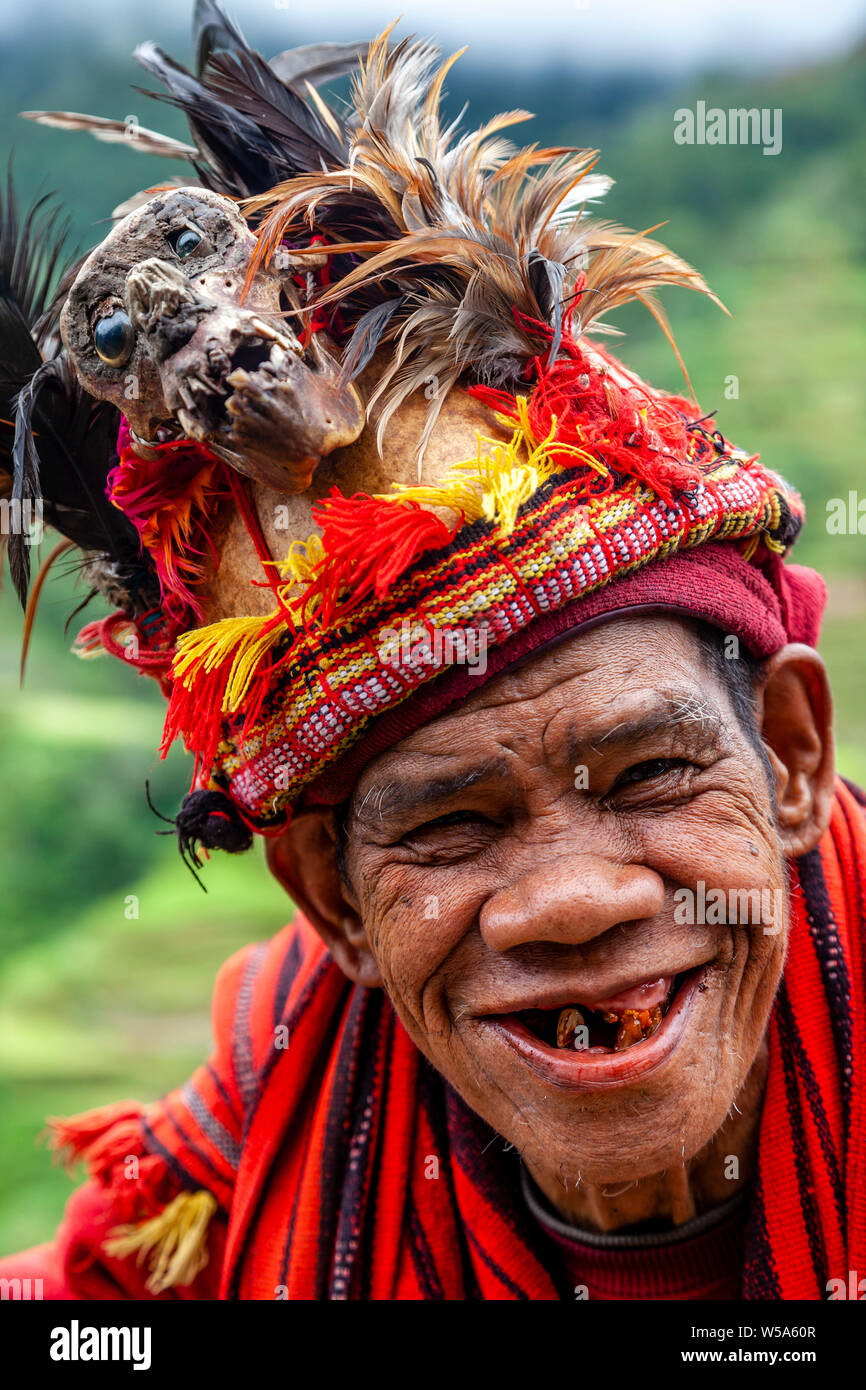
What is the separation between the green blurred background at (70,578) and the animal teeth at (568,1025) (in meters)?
2.83

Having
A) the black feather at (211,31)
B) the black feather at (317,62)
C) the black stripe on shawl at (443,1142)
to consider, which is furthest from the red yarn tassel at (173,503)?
the black stripe on shawl at (443,1142)

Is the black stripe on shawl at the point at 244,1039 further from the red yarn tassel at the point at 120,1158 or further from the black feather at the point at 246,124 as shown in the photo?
the black feather at the point at 246,124

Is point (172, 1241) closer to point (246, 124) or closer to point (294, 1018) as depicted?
point (294, 1018)

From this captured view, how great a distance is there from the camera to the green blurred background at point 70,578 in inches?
222

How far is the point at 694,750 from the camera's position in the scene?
1.93 m

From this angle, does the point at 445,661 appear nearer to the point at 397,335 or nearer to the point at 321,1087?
the point at 397,335

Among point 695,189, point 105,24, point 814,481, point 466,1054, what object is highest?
point 105,24

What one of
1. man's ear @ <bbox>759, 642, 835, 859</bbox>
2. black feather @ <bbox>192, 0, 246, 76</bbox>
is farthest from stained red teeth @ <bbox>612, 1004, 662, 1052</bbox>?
black feather @ <bbox>192, 0, 246, 76</bbox>

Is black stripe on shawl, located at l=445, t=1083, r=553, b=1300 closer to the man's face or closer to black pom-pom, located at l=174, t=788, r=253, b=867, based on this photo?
the man's face

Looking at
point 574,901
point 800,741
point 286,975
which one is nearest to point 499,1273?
point 286,975

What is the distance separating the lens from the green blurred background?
5.63 m

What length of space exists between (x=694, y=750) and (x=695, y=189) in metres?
7.92

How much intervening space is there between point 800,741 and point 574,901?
2.32 feet

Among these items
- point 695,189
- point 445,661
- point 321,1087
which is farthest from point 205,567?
point 695,189
